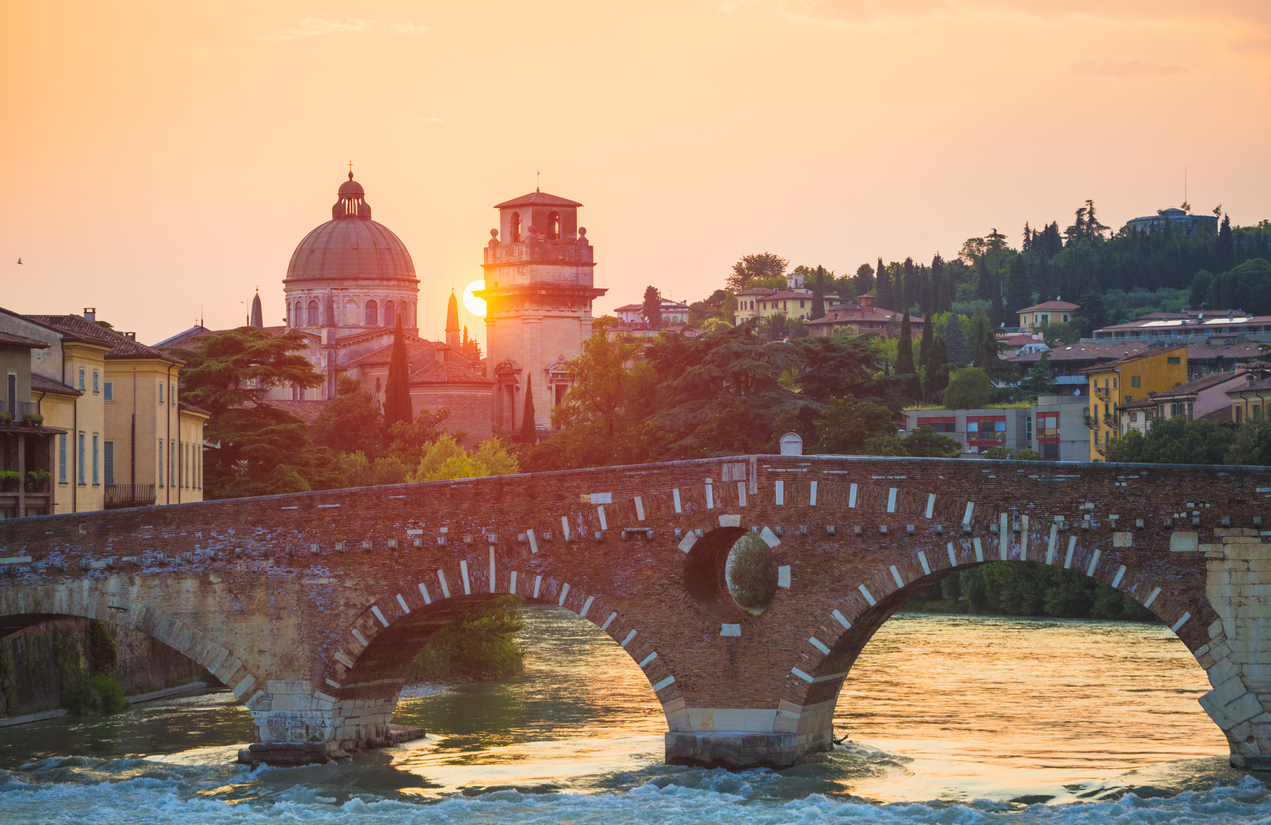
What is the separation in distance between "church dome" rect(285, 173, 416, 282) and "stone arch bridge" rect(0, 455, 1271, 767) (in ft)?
253

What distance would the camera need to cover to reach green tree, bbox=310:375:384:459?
79.4m

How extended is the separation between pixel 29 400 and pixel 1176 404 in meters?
45.1

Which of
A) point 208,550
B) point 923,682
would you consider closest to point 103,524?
point 208,550

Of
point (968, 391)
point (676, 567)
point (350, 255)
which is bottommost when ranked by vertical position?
point (676, 567)

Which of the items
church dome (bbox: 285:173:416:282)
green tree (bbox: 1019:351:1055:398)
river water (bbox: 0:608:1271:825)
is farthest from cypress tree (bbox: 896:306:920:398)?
river water (bbox: 0:608:1271:825)

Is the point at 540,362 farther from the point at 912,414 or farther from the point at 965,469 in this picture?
the point at 965,469

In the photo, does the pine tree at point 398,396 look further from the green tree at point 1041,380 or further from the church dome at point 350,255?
the green tree at point 1041,380

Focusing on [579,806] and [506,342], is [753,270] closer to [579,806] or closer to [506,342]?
[506,342]

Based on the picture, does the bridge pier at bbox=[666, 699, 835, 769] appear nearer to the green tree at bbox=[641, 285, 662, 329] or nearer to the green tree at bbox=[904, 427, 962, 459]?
the green tree at bbox=[904, 427, 962, 459]

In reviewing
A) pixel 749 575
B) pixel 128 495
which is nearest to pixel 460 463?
pixel 749 575

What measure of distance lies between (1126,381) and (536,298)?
27.8 metres

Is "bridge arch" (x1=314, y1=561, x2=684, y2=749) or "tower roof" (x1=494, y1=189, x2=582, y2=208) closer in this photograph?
"bridge arch" (x1=314, y1=561, x2=684, y2=749)

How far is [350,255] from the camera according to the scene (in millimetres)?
103188

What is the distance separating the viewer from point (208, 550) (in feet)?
84.3
